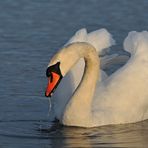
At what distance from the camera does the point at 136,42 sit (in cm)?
1011

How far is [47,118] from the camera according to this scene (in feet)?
31.8

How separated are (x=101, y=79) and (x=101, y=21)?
3.35 metres

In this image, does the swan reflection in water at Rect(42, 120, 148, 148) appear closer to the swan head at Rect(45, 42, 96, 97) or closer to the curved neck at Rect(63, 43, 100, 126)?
A: the curved neck at Rect(63, 43, 100, 126)

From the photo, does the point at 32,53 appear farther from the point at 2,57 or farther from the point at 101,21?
the point at 101,21

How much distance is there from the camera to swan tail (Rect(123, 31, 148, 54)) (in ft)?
32.9

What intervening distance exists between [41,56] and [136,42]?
207 centimetres

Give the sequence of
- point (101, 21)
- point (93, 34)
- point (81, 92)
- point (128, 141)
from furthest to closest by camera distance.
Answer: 1. point (101, 21)
2. point (93, 34)
3. point (81, 92)
4. point (128, 141)

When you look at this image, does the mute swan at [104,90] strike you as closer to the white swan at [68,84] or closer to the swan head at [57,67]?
the swan head at [57,67]

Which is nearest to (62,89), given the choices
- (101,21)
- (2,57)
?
(2,57)

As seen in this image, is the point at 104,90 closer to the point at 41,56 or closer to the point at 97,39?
the point at 97,39

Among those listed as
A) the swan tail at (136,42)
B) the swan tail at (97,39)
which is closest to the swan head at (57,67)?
the swan tail at (136,42)

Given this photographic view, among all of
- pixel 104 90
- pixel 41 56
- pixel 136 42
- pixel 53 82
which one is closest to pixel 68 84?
pixel 104 90

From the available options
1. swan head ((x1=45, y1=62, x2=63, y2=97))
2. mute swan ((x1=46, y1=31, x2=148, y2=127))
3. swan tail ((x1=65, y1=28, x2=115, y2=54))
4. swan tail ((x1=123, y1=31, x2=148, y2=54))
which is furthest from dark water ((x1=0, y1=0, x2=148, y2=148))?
swan tail ((x1=123, y1=31, x2=148, y2=54))

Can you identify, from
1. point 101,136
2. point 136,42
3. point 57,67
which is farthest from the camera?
point 136,42
